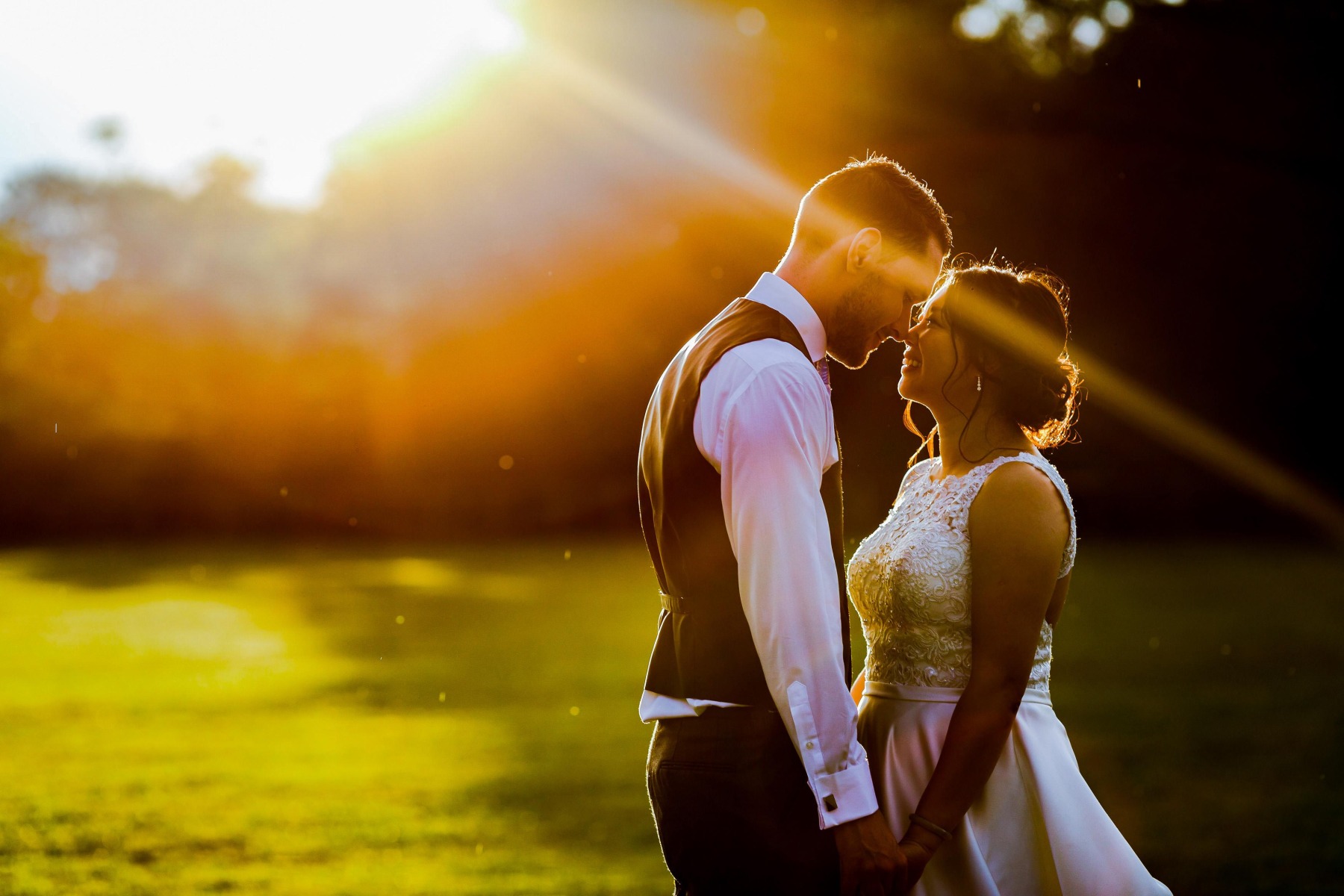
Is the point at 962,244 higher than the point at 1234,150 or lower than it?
lower

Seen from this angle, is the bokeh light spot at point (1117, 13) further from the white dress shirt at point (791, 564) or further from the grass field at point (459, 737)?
the white dress shirt at point (791, 564)

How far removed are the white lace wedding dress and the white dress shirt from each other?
0.60m

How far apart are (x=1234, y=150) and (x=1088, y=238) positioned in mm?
2893

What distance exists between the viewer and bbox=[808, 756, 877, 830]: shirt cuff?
7.38ft

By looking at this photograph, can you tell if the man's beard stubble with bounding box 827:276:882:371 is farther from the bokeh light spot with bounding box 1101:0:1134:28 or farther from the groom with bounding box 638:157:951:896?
the bokeh light spot with bounding box 1101:0:1134:28

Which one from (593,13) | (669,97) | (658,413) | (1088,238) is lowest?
(658,413)

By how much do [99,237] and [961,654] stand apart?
115 ft

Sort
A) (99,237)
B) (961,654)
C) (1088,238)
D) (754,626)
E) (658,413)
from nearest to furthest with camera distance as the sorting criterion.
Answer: (754,626) → (658,413) → (961,654) → (1088,238) → (99,237)

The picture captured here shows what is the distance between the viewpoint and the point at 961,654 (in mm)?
2861

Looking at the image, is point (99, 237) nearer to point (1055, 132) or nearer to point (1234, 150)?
point (1055, 132)

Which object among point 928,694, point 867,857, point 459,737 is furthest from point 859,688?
point 459,737

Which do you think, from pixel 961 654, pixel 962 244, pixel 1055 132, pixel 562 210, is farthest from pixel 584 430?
pixel 961 654

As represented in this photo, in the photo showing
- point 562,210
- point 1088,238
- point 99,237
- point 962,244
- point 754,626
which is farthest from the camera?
point 99,237

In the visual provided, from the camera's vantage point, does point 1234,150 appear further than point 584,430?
No
